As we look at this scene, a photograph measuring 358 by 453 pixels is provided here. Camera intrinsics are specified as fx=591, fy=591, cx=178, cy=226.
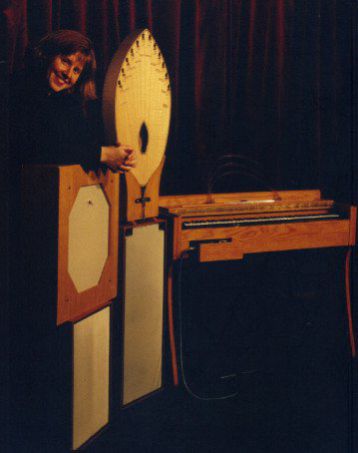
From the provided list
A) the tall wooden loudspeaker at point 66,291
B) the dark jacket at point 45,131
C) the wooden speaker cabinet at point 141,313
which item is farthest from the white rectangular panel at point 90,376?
the dark jacket at point 45,131

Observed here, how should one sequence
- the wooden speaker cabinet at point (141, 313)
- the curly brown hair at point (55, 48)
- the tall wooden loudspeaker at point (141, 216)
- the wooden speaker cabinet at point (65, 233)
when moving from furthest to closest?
the wooden speaker cabinet at point (141, 313) < the tall wooden loudspeaker at point (141, 216) < the curly brown hair at point (55, 48) < the wooden speaker cabinet at point (65, 233)

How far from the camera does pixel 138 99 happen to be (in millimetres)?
1975

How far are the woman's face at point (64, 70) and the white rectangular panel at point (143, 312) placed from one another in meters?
0.55

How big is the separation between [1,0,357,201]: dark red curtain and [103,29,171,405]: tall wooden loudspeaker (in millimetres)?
572

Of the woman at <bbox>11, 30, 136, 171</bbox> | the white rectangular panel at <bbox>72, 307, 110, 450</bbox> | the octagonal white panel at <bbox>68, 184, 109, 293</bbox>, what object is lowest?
the white rectangular panel at <bbox>72, 307, 110, 450</bbox>

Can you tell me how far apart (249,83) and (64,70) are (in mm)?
1438

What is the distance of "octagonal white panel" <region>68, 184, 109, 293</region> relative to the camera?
1.76 metres

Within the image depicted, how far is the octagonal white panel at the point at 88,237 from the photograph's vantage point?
1.76 meters

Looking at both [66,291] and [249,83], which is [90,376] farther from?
[249,83]

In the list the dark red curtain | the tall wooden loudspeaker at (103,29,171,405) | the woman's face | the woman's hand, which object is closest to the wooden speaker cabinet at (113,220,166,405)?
the tall wooden loudspeaker at (103,29,171,405)

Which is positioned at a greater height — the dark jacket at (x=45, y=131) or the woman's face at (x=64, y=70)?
the woman's face at (x=64, y=70)

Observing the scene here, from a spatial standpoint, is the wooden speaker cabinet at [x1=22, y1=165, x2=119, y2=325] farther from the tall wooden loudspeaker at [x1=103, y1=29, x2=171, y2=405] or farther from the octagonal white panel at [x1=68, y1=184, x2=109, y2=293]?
the tall wooden loudspeaker at [x1=103, y1=29, x2=171, y2=405]

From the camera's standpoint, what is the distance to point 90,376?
1.87 m

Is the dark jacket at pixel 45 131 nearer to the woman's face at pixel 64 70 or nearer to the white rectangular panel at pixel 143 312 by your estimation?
the woman's face at pixel 64 70
